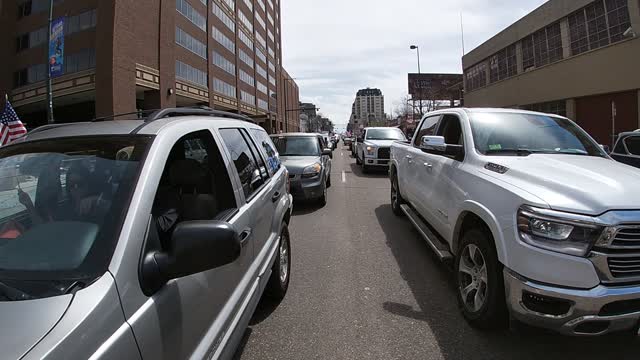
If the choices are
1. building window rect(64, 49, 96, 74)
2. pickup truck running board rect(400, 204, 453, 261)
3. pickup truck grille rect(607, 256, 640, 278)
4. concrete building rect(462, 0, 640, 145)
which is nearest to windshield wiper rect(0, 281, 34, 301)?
pickup truck grille rect(607, 256, 640, 278)

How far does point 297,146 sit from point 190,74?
38133 millimetres

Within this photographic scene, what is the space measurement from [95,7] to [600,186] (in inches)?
1601

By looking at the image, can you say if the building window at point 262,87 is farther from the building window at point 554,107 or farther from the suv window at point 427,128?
the suv window at point 427,128

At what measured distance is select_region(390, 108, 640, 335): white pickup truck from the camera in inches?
100

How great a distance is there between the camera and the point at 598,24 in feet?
66.9

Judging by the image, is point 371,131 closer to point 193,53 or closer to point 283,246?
point 283,246

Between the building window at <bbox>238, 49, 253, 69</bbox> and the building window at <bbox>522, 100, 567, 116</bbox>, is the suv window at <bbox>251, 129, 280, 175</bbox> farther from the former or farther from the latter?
the building window at <bbox>238, 49, 253, 69</bbox>

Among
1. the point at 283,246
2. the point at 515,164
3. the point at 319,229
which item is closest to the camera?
the point at 515,164

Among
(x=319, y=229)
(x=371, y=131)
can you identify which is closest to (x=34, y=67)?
(x=371, y=131)

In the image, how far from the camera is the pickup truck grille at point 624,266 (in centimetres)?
256

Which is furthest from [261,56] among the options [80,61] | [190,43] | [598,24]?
[598,24]

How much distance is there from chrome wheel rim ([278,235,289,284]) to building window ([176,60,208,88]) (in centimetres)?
4096

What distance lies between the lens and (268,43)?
86.6 metres

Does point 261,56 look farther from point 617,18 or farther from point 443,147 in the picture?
point 443,147
